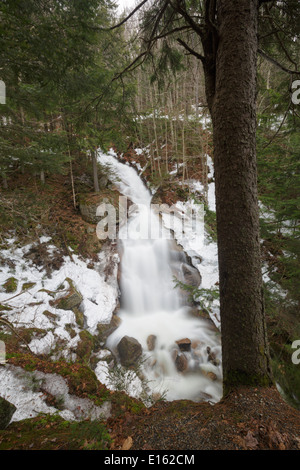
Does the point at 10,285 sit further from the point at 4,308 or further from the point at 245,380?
the point at 245,380

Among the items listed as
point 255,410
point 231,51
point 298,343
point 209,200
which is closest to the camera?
point 255,410

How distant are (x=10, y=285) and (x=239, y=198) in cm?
641

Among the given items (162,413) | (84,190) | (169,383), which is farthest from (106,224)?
(162,413)

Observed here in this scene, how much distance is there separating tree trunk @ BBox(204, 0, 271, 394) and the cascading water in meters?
2.33

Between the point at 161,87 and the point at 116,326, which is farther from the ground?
the point at 161,87

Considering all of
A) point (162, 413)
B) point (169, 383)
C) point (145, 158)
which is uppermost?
point (145, 158)

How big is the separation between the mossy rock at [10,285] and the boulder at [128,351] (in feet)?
11.1

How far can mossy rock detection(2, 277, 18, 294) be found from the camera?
221 inches

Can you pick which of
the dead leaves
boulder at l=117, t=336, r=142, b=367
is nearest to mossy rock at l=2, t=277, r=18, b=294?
boulder at l=117, t=336, r=142, b=367

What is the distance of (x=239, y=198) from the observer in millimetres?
1785

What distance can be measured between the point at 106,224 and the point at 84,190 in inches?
103

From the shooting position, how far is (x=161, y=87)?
342 centimetres

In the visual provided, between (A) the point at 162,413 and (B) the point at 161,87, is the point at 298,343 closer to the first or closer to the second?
(A) the point at 162,413

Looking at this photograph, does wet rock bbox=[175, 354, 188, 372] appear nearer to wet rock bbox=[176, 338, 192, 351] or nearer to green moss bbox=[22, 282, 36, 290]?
wet rock bbox=[176, 338, 192, 351]
